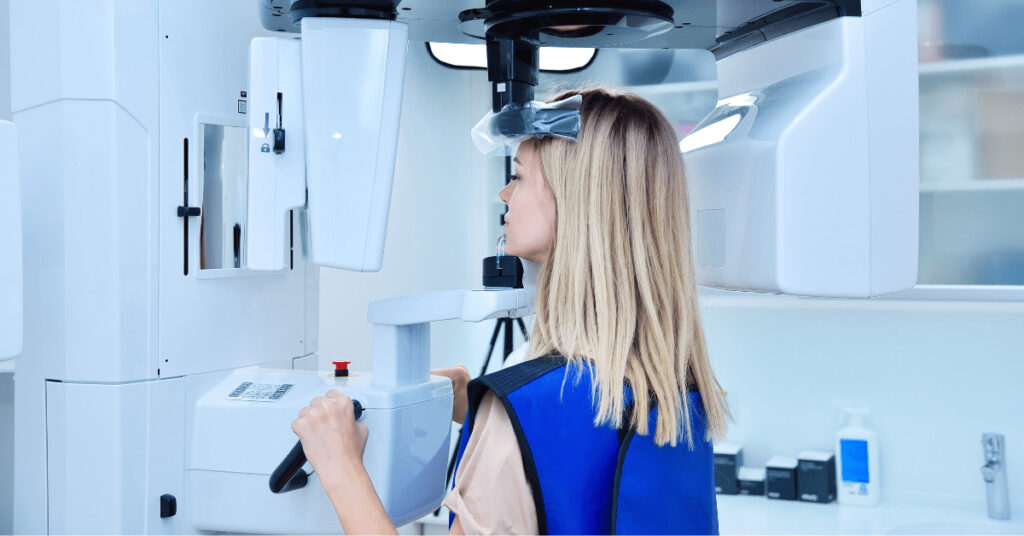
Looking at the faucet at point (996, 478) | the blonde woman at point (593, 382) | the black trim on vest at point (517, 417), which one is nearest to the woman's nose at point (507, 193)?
the blonde woman at point (593, 382)

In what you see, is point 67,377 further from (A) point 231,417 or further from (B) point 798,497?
(B) point 798,497

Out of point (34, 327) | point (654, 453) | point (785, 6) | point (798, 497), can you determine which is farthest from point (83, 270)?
point (798, 497)

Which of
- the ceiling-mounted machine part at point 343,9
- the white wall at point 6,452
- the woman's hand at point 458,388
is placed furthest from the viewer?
the woman's hand at point 458,388

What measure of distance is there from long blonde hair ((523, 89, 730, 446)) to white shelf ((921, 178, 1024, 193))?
122 centimetres

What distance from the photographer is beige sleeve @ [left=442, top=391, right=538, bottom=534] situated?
94 cm

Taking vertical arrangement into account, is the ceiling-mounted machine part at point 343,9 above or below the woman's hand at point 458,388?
above

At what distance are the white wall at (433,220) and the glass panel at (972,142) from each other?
3.74 ft

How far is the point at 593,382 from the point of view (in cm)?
98

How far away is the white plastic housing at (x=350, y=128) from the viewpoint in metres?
1.08

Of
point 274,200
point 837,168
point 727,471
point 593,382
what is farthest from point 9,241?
point 727,471

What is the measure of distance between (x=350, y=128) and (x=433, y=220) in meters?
1.48

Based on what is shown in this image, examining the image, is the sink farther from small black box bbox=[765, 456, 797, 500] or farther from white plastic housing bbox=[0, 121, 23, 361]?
white plastic housing bbox=[0, 121, 23, 361]

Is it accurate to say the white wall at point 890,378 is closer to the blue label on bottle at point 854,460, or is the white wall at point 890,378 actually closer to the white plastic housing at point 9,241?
the blue label on bottle at point 854,460

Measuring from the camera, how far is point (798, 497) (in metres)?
2.25
